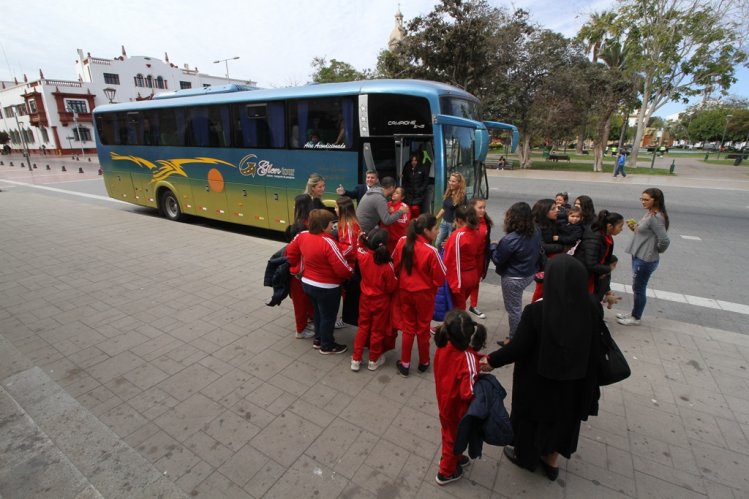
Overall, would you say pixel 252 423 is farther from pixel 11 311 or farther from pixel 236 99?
pixel 236 99

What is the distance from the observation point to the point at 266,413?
3.42 meters

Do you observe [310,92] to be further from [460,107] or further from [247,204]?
[247,204]

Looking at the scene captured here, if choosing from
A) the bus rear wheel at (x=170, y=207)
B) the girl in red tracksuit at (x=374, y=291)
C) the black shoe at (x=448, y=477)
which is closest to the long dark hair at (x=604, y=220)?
the girl in red tracksuit at (x=374, y=291)

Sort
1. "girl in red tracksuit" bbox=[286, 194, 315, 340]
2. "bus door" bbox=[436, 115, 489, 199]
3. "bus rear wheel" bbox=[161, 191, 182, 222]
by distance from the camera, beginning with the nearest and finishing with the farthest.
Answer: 1. "girl in red tracksuit" bbox=[286, 194, 315, 340]
2. "bus door" bbox=[436, 115, 489, 199]
3. "bus rear wheel" bbox=[161, 191, 182, 222]

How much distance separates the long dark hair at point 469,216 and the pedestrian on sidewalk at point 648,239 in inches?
78.5

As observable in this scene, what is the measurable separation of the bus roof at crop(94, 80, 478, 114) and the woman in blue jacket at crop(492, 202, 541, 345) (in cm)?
345

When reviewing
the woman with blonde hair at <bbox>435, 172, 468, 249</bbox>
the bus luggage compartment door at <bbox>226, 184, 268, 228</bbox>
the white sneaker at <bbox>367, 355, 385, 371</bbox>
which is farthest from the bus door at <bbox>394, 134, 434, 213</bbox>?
the bus luggage compartment door at <bbox>226, 184, 268, 228</bbox>

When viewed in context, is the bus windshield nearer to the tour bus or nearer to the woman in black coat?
the tour bus

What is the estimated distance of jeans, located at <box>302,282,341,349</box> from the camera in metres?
3.93

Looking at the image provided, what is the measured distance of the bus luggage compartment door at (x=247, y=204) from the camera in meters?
8.95

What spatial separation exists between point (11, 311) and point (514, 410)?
6.81 m

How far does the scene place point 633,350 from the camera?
174 inches

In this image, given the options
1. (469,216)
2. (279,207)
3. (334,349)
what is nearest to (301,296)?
(334,349)

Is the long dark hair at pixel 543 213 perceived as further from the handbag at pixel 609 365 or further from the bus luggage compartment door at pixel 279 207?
the bus luggage compartment door at pixel 279 207
